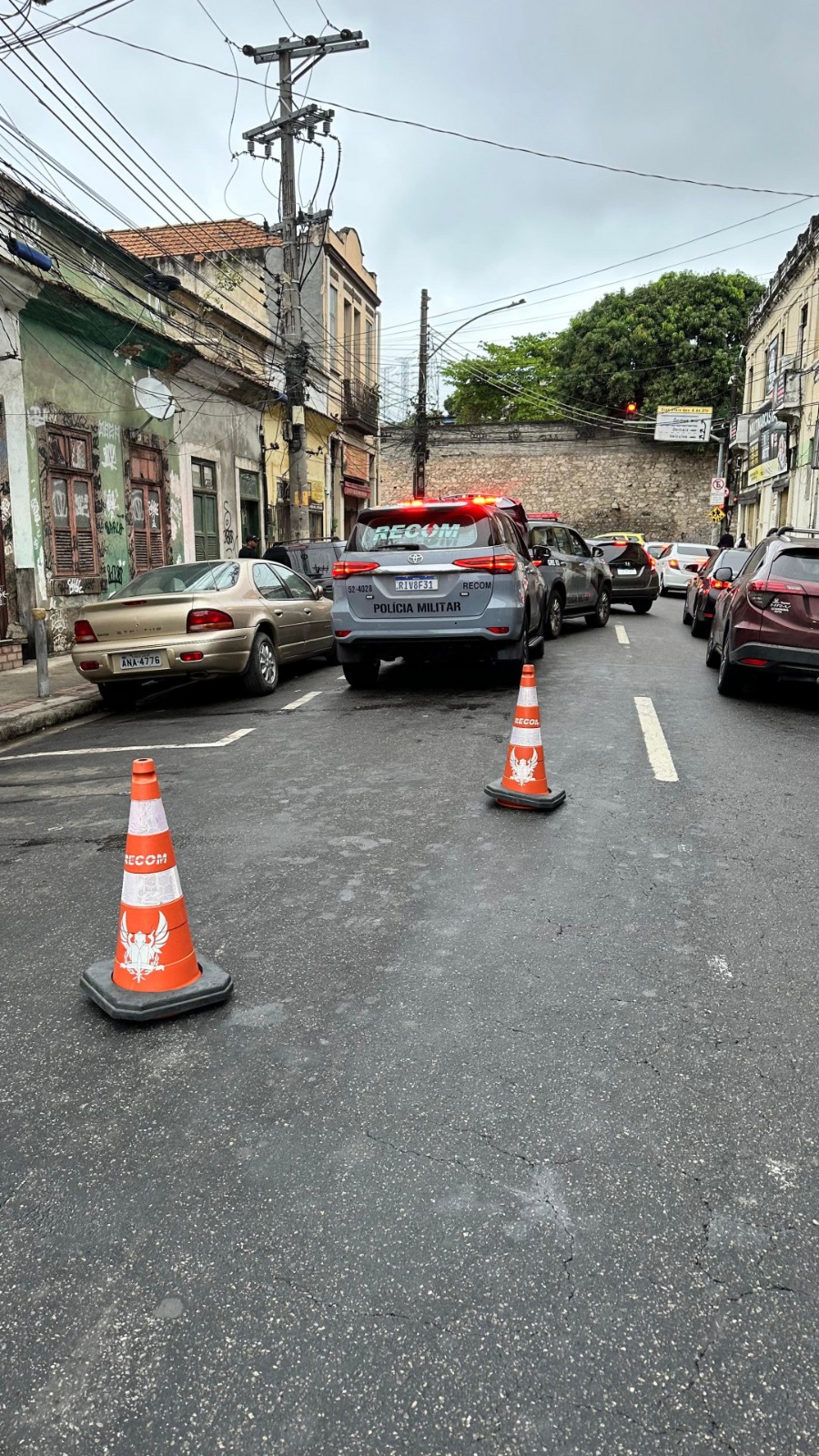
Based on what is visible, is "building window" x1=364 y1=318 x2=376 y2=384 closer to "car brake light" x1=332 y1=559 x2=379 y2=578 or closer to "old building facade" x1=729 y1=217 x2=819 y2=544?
"old building facade" x1=729 y1=217 x2=819 y2=544

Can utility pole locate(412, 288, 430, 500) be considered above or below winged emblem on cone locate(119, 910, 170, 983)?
above

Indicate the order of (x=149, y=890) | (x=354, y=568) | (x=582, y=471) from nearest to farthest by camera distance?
(x=149, y=890), (x=354, y=568), (x=582, y=471)

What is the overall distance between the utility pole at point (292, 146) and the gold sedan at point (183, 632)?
859cm

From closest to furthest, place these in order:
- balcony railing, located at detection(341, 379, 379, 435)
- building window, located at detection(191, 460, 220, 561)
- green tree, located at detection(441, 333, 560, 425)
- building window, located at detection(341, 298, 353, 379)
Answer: building window, located at detection(191, 460, 220, 561) → balcony railing, located at detection(341, 379, 379, 435) → building window, located at detection(341, 298, 353, 379) → green tree, located at detection(441, 333, 560, 425)

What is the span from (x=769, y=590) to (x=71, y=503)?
10.0 meters

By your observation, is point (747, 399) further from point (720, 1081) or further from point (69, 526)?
→ point (720, 1081)

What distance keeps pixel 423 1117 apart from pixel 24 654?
11.8 m

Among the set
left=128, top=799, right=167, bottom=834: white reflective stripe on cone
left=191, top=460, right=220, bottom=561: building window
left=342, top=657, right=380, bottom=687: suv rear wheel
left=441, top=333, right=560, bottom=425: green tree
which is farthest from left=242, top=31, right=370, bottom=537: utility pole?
left=441, top=333, right=560, bottom=425: green tree

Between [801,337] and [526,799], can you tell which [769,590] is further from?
[801,337]

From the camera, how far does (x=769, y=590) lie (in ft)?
27.6

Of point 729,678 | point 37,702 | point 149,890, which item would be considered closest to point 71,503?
point 37,702

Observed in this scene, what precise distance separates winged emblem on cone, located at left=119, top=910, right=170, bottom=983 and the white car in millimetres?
21971

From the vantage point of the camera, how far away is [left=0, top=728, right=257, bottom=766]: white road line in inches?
289

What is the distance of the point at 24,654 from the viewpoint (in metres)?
12.9
